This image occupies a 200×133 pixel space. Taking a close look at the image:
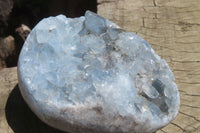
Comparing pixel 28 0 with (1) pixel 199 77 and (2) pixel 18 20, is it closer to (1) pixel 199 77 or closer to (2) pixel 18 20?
(2) pixel 18 20

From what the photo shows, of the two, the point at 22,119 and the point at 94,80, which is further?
the point at 22,119

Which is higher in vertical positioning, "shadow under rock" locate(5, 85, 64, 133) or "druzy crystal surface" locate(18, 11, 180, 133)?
"druzy crystal surface" locate(18, 11, 180, 133)

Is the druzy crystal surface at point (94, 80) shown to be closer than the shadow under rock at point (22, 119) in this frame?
Yes

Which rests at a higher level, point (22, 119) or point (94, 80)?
point (94, 80)

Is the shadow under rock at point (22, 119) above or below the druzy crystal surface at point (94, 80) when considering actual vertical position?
below

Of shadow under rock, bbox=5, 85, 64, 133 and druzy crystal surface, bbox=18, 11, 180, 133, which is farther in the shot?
shadow under rock, bbox=5, 85, 64, 133
